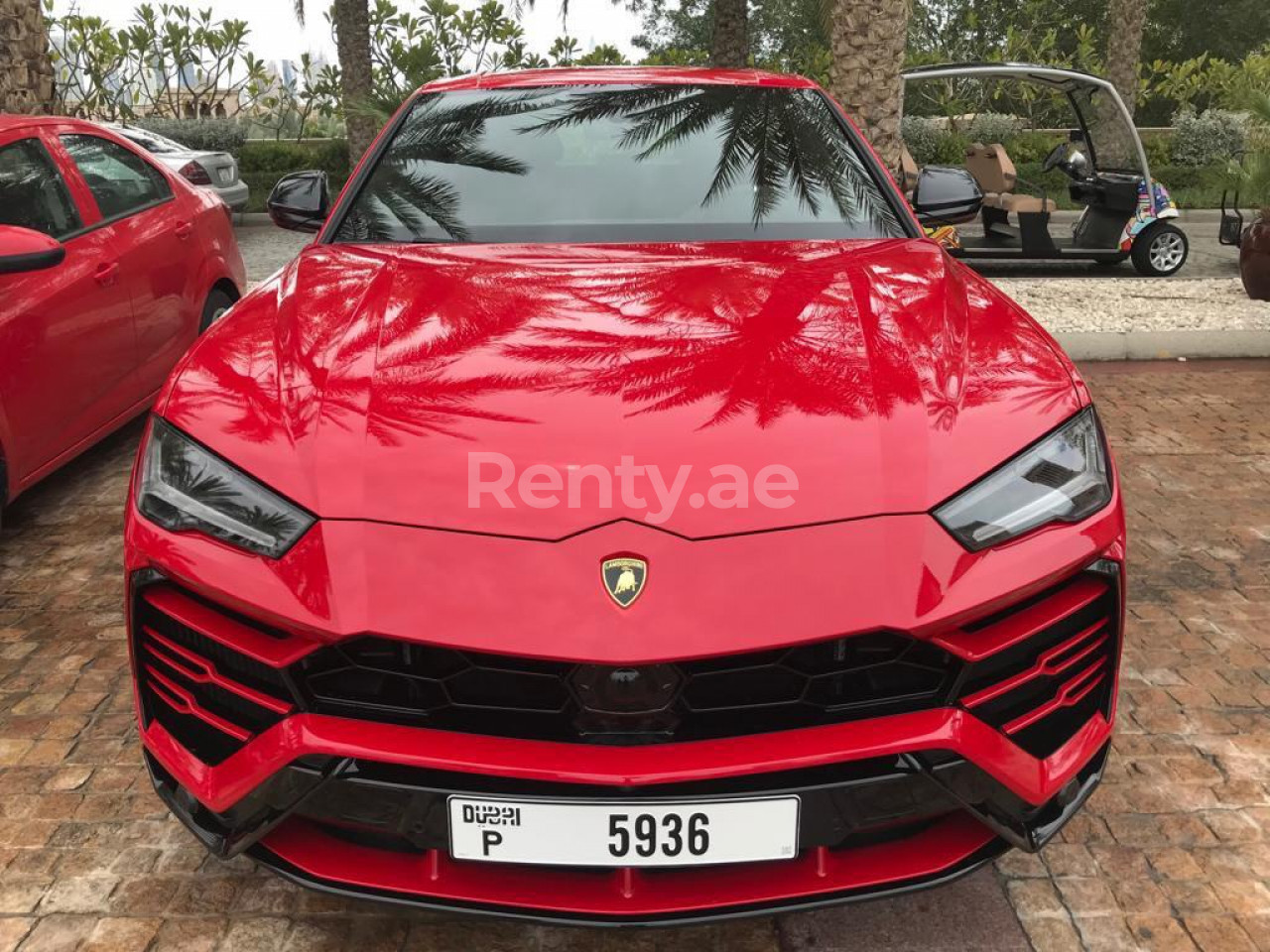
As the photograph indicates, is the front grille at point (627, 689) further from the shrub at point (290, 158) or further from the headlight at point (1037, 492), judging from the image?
the shrub at point (290, 158)

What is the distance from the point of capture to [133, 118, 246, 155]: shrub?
17.9 m

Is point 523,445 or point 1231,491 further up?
point 523,445

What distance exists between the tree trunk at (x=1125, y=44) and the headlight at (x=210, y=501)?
665 inches

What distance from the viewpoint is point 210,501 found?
1.95 m

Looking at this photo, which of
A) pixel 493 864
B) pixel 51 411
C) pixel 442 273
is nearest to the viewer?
pixel 493 864

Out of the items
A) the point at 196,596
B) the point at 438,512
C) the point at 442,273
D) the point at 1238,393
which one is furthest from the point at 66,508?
the point at 1238,393

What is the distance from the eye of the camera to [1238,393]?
20.2 feet

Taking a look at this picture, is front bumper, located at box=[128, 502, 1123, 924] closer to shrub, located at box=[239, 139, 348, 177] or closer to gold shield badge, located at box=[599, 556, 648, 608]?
gold shield badge, located at box=[599, 556, 648, 608]

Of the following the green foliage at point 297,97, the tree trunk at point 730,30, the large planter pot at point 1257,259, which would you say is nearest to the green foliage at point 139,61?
the green foliage at point 297,97

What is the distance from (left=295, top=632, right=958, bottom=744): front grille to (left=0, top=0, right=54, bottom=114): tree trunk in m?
7.95

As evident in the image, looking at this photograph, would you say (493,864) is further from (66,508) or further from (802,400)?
(66,508)

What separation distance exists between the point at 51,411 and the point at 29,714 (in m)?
1.50

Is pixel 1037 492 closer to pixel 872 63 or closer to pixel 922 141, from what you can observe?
pixel 872 63

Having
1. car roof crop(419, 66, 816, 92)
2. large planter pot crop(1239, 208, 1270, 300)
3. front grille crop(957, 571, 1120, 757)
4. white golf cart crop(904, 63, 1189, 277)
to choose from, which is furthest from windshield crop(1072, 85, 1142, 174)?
front grille crop(957, 571, 1120, 757)
